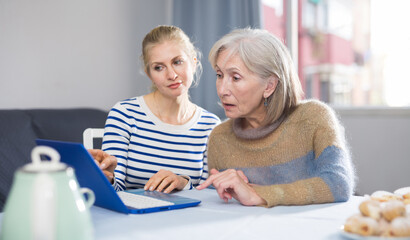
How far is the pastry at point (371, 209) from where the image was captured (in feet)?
2.38

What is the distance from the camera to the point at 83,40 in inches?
108

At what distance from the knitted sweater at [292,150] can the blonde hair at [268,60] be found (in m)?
0.05

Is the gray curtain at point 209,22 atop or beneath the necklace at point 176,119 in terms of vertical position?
atop

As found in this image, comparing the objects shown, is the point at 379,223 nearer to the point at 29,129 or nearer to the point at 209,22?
the point at 29,129

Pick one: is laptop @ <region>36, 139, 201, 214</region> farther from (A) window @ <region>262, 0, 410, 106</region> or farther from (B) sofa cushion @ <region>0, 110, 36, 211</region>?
(A) window @ <region>262, 0, 410, 106</region>

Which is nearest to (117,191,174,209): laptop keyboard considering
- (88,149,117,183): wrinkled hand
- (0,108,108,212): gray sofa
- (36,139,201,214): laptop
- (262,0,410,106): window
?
(36,139,201,214): laptop

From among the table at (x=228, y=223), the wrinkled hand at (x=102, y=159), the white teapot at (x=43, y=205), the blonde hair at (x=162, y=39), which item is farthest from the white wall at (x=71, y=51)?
the white teapot at (x=43, y=205)

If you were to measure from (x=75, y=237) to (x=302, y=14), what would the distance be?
336cm

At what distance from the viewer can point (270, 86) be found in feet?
4.74

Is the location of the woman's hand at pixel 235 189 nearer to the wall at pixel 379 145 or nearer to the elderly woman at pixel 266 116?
the elderly woman at pixel 266 116

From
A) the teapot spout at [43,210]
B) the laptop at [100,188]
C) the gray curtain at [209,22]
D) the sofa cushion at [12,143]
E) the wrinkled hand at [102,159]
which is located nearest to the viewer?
the teapot spout at [43,210]

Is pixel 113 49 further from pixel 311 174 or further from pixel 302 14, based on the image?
pixel 311 174

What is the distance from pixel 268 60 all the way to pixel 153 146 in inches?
25.2

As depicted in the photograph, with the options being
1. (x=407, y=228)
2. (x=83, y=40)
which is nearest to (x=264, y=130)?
(x=407, y=228)
